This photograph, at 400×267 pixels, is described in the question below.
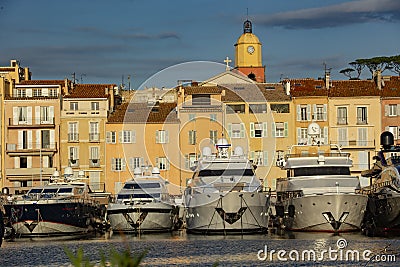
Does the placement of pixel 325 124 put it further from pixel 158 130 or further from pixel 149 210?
pixel 149 210

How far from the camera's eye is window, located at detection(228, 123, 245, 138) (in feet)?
309

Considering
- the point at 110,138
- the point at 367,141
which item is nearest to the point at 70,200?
the point at 110,138

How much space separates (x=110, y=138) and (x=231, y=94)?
13173 mm

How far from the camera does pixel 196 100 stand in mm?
94938

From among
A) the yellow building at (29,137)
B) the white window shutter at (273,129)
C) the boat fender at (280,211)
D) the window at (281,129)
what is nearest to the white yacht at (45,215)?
the boat fender at (280,211)

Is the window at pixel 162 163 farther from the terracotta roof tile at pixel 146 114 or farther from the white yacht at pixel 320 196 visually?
the white yacht at pixel 320 196

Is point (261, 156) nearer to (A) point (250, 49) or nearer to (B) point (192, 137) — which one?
(B) point (192, 137)

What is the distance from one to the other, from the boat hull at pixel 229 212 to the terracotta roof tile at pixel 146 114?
42191 millimetres

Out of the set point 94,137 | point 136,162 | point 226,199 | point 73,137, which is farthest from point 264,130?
point 226,199

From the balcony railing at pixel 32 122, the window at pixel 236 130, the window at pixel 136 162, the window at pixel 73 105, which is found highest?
the window at pixel 73 105

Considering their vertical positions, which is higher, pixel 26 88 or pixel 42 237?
pixel 26 88

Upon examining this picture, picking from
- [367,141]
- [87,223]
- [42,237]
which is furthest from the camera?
[367,141]

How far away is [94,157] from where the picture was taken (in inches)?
3671

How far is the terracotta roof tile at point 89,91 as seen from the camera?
95.4 meters
